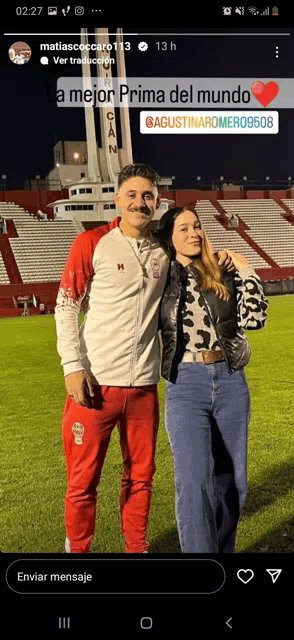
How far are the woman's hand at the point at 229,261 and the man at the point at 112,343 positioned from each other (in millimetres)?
195

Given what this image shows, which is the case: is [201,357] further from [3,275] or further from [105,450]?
[3,275]

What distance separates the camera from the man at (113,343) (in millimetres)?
1867

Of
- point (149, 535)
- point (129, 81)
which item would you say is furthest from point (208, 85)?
point (149, 535)

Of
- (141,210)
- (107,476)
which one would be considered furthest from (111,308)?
(107,476)

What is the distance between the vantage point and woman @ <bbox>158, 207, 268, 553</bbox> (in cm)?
→ 177

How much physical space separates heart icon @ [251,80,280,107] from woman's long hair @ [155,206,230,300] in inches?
16.4

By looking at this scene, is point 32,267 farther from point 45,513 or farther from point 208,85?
point 45,513

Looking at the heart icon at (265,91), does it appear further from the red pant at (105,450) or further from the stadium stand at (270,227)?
the red pant at (105,450)

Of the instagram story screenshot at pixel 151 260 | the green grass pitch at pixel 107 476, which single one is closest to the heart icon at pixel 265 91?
the instagram story screenshot at pixel 151 260

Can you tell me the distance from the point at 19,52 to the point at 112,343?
3.21 feet

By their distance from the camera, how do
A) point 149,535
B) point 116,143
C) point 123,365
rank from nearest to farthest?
point 116,143, point 123,365, point 149,535

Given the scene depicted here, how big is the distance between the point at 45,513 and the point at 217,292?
6.60 feet
